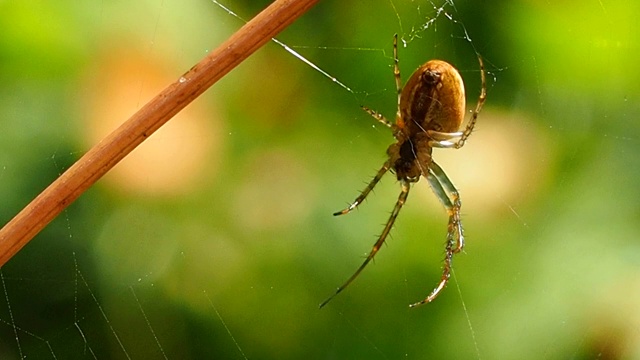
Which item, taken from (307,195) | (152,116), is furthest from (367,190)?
(152,116)

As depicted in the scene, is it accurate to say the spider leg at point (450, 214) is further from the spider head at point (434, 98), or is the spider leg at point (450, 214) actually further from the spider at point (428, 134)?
the spider head at point (434, 98)

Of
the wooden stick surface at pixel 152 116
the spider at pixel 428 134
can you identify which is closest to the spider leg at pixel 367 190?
the spider at pixel 428 134

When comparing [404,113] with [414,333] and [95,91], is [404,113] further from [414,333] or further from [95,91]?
[95,91]

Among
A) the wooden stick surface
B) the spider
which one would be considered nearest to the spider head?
the spider

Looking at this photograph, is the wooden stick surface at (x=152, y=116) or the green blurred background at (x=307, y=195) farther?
the green blurred background at (x=307, y=195)

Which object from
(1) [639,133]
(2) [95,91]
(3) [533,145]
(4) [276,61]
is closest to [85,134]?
(2) [95,91]

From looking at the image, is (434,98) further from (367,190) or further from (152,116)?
(152,116)
